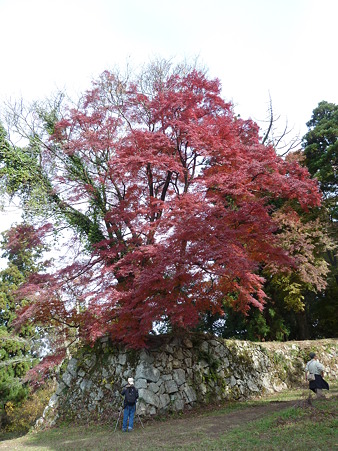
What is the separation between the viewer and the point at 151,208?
10.1m

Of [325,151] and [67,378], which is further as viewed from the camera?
[325,151]

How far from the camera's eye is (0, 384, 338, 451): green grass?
5570 mm

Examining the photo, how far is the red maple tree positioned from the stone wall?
862 mm

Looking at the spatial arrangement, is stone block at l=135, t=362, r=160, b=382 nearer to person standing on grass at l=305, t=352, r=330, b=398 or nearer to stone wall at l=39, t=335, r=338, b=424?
stone wall at l=39, t=335, r=338, b=424

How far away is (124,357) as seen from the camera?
10586 mm

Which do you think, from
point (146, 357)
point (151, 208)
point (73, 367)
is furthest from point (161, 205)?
point (73, 367)

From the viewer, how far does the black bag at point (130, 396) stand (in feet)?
27.9

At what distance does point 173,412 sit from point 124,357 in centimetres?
204

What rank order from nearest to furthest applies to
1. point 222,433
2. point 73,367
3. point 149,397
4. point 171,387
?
point 222,433 < point 149,397 < point 171,387 < point 73,367

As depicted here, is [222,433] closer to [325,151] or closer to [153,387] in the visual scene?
[153,387]

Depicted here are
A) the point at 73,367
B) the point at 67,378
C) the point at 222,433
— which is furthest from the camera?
the point at 73,367

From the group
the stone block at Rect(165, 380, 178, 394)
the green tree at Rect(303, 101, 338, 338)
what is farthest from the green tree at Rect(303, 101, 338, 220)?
the stone block at Rect(165, 380, 178, 394)

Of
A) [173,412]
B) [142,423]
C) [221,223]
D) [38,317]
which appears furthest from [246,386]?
[38,317]

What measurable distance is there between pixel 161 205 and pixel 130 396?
4795 millimetres
